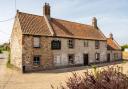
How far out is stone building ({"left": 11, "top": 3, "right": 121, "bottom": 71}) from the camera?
27.1m

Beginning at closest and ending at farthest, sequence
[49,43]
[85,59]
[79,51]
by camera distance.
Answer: [49,43] < [79,51] < [85,59]

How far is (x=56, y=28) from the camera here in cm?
3177

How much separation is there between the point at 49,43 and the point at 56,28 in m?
3.67

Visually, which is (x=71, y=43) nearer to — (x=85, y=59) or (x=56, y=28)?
(x=56, y=28)

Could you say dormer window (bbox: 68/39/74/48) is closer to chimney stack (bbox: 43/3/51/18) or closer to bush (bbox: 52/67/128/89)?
chimney stack (bbox: 43/3/51/18)

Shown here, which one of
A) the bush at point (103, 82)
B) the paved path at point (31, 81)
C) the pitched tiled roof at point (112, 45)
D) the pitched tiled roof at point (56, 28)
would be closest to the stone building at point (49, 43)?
the pitched tiled roof at point (56, 28)

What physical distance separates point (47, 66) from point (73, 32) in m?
8.51

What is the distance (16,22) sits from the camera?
30016 millimetres

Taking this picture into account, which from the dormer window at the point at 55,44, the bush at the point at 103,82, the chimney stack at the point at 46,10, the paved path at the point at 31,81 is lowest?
the paved path at the point at 31,81

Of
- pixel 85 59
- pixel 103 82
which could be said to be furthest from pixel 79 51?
pixel 103 82

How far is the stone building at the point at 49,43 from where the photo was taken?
1067 inches

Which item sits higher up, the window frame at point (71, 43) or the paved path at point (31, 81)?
the window frame at point (71, 43)

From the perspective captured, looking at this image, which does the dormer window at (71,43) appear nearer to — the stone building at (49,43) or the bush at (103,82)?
the stone building at (49,43)

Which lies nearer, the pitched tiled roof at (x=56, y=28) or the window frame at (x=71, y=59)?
the pitched tiled roof at (x=56, y=28)
